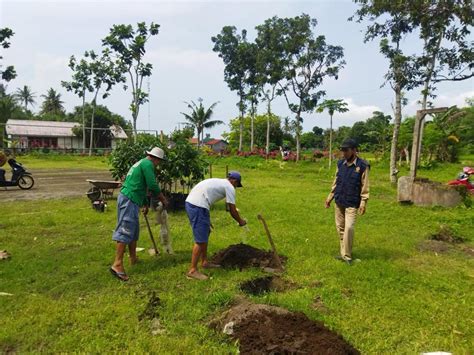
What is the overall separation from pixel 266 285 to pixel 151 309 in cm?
155

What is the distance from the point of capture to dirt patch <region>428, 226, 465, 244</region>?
25.5 feet

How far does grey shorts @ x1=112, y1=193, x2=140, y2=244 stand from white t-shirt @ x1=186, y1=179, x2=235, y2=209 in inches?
31.7

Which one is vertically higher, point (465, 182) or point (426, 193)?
point (465, 182)

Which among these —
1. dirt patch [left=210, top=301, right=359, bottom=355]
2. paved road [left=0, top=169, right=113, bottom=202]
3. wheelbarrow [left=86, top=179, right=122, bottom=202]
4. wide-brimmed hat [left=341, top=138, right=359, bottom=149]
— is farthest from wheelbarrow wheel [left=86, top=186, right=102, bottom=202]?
dirt patch [left=210, top=301, right=359, bottom=355]

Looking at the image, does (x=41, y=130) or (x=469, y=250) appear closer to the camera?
(x=469, y=250)

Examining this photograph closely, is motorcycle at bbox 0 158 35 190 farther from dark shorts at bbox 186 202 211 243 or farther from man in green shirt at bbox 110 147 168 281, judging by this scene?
dark shorts at bbox 186 202 211 243

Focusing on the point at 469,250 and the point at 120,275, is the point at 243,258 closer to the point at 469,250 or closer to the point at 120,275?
the point at 120,275

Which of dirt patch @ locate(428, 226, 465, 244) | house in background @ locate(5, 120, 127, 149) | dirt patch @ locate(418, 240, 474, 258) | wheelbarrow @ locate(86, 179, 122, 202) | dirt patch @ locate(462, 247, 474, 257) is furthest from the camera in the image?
house in background @ locate(5, 120, 127, 149)

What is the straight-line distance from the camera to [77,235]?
776cm

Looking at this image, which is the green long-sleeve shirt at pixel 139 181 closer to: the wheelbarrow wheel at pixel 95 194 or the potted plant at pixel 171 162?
the potted plant at pixel 171 162

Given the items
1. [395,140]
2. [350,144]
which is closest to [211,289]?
[350,144]

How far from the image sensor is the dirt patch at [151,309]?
4.23m

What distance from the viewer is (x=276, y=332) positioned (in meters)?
3.67

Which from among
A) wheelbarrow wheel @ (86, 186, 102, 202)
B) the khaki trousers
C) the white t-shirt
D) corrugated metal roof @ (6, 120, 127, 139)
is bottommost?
wheelbarrow wheel @ (86, 186, 102, 202)
